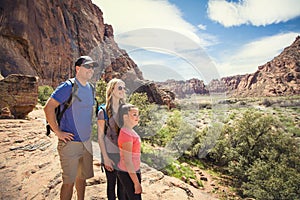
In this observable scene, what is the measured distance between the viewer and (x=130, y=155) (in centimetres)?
255

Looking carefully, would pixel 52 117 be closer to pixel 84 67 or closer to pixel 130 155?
pixel 84 67

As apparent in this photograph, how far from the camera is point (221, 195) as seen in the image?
11805 millimetres

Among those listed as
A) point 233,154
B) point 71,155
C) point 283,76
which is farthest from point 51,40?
point 283,76

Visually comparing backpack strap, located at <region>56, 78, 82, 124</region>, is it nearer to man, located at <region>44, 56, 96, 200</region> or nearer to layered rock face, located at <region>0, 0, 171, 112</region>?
man, located at <region>44, 56, 96, 200</region>

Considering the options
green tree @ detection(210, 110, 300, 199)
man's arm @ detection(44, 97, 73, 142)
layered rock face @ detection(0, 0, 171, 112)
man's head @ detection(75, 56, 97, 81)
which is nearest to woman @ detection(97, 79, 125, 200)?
man's head @ detection(75, 56, 97, 81)

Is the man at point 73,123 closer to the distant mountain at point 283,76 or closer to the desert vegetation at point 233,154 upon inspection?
the desert vegetation at point 233,154

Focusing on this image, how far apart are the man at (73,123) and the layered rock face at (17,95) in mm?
7920

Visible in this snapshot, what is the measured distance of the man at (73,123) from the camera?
2.63 m

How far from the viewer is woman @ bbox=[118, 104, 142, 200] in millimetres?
2559

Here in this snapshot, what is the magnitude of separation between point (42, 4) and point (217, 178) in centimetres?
3581

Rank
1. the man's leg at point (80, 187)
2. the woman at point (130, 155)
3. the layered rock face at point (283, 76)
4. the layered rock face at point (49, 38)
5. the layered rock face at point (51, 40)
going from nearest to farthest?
the woman at point (130, 155) → the man's leg at point (80, 187) → the layered rock face at point (51, 40) → the layered rock face at point (49, 38) → the layered rock face at point (283, 76)

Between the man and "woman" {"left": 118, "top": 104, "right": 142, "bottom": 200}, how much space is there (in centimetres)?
53

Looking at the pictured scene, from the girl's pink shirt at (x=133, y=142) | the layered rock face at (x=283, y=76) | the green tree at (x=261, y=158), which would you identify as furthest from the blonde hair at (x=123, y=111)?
the layered rock face at (x=283, y=76)

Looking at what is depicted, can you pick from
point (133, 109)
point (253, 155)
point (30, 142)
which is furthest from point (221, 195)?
point (133, 109)
